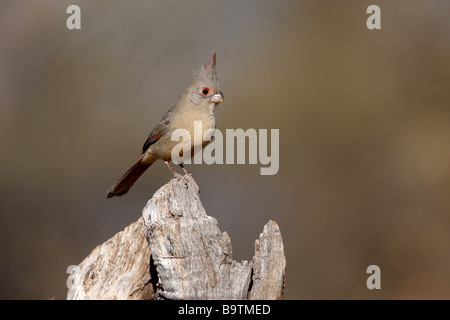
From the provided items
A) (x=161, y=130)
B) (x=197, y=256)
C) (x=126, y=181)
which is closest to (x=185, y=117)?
(x=161, y=130)

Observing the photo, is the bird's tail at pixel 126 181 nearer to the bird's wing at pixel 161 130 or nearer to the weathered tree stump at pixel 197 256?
the bird's wing at pixel 161 130

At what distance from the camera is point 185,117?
18.6 ft

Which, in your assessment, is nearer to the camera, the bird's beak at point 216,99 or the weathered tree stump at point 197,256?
the weathered tree stump at point 197,256

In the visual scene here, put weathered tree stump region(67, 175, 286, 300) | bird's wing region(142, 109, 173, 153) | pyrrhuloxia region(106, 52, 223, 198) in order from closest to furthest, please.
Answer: weathered tree stump region(67, 175, 286, 300) < pyrrhuloxia region(106, 52, 223, 198) < bird's wing region(142, 109, 173, 153)

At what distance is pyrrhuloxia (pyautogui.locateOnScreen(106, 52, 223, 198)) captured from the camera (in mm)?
5625

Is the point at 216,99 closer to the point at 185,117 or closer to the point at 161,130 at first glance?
the point at 185,117

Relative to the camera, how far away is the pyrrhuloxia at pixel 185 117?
562cm

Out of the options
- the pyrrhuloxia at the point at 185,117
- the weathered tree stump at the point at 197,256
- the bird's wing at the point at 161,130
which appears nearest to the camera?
Answer: the weathered tree stump at the point at 197,256

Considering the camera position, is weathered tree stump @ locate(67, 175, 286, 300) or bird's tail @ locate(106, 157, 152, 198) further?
bird's tail @ locate(106, 157, 152, 198)

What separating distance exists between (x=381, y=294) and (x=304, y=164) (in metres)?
1.93

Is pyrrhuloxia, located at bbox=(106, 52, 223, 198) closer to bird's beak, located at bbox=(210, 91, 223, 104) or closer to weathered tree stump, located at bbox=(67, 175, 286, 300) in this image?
bird's beak, located at bbox=(210, 91, 223, 104)

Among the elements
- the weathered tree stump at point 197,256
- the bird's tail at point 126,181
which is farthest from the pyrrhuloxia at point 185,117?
the weathered tree stump at point 197,256

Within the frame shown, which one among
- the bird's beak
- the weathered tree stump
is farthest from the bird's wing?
the weathered tree stump
